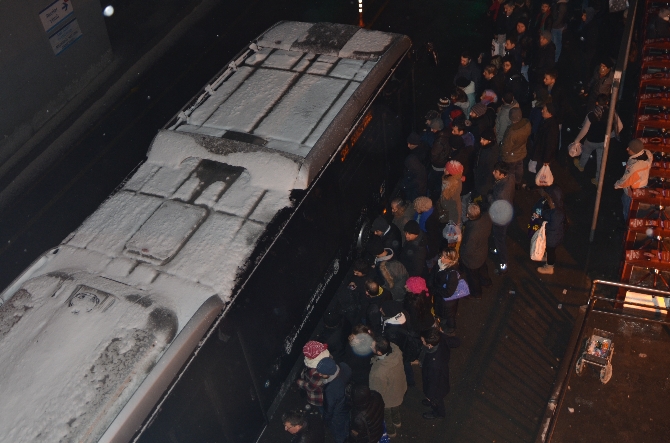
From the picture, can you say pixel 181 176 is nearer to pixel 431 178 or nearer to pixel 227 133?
A: pixel 227 133

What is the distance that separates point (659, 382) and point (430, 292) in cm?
284

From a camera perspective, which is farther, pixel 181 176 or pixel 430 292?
pixel 430 292

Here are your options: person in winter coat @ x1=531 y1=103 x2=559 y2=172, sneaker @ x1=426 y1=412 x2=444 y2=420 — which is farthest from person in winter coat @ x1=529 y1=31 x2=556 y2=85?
sneaker @ x1=426 y1=412 x2=444 y2=420

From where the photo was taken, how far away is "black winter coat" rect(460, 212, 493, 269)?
7.82 metres

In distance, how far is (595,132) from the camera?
31.2ft

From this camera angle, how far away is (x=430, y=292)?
26.5 feet

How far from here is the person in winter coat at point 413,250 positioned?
24.7 ft

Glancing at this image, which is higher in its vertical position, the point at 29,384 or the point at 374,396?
the point at 29,384

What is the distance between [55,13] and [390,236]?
10.3 meters

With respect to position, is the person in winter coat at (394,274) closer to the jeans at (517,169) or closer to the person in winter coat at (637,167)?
the jeans at (517,169)

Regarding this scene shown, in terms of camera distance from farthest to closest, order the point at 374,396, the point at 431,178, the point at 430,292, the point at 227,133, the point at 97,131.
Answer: the point at 97,131 < the point at 431,178 < the point at 430,292 < the point at 227,133 < the point at 374,396

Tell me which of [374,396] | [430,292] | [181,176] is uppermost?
[181,176]

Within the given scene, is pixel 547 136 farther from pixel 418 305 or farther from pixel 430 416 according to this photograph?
pixel 430 416

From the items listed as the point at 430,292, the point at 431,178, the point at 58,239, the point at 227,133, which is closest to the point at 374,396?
the point at 430,292
